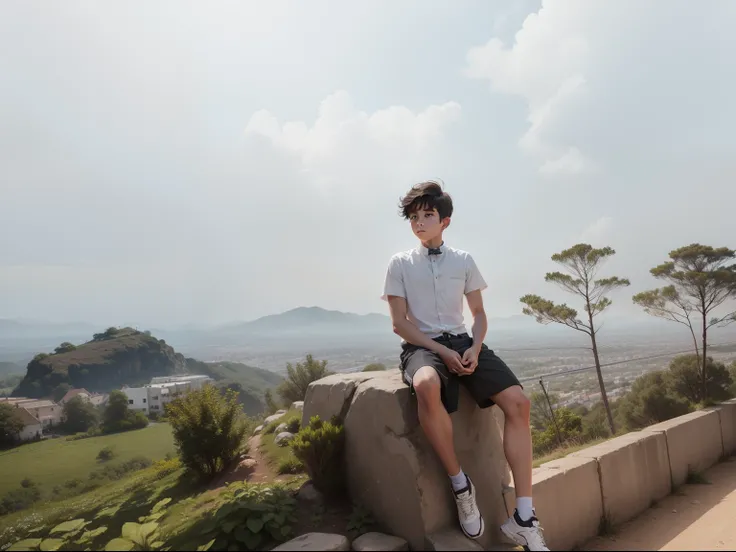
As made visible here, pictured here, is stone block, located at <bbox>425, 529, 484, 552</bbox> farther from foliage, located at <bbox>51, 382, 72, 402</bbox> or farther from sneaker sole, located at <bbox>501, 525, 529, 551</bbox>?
foliage, located at <bbox>51, 382, 72, 402</bbox>

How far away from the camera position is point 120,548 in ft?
6.55

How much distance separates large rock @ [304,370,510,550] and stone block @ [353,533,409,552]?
0.27 ft

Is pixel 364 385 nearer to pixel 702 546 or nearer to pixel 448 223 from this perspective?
pixel 448 223

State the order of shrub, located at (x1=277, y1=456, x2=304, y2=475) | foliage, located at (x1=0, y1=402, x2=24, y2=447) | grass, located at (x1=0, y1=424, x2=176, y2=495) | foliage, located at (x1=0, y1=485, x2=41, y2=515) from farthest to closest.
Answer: foliage, located at (x1=0, y1=402, x2=24, y2=447) → grass, located at (x1=0, y1=424, x2=176, y2=495) → foliage, located at (x1=0, y1=485, x2=41, y2=515) → shrub, located at (x1=277, y1=456, x2=304, y2=475)

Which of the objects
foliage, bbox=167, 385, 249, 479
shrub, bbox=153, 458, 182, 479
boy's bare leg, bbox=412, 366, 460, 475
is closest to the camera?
boy's bare leg, bbox=412, 366, 460, 475

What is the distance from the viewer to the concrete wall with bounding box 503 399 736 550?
2.92m

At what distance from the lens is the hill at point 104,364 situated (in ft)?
60.0

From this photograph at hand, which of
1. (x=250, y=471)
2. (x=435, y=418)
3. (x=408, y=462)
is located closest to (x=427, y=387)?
(x=435, y=418)

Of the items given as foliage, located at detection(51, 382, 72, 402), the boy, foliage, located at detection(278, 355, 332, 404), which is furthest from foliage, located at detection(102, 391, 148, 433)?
the boy

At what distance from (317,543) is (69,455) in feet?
47.7

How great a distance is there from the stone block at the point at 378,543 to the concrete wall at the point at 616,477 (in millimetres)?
903

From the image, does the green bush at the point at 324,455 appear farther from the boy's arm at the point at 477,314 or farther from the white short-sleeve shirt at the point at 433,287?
the boy's arm at the point at 477,314

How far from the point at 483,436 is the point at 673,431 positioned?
320cm

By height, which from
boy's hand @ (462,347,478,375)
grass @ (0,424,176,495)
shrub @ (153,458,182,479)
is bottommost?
grass @ (0,424,176,495)
